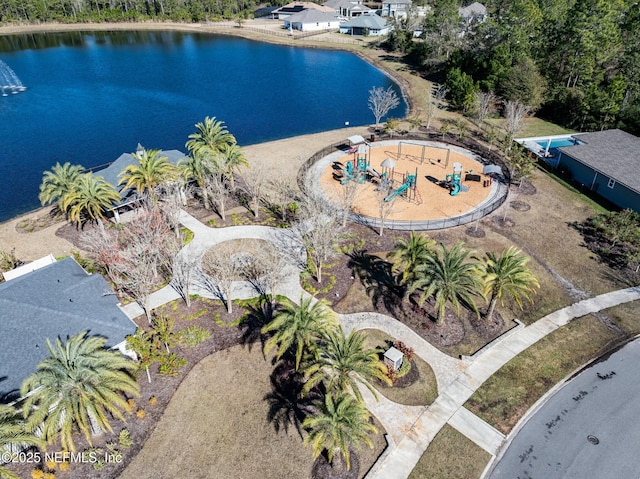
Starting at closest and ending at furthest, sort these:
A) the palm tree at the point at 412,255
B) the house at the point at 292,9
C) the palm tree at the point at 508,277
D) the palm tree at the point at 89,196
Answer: the palm tree at the point at 508,277 < the palm tree at the point at 412,255 < the palm tree at the point at 89,196 < the house at the point at 292,9

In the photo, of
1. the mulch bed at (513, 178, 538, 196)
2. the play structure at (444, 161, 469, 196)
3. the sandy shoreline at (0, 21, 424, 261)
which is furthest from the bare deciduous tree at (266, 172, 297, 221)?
the mulch bed at (513, 178, 538, 196)

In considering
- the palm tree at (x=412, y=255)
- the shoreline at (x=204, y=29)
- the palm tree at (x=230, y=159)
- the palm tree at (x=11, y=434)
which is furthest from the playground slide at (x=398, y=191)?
the shoreline at (x=204, y=29)

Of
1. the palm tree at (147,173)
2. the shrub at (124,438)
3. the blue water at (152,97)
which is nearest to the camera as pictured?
the shrub at (124,438)

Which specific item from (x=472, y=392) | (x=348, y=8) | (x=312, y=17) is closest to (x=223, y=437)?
(x=472, y=392)

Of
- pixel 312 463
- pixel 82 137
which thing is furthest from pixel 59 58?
pixel 312 463

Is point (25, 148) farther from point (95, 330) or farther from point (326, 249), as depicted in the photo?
point (326, 249)

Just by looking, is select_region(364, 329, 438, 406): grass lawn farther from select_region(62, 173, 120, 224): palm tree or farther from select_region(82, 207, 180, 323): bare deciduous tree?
select_region(62, 173, 120, 224): palm tree

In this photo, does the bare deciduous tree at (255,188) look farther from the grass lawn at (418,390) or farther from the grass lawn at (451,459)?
the grass lawn at (451,459)
